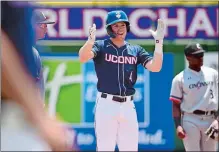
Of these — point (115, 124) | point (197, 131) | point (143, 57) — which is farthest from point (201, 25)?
point (115, 124)

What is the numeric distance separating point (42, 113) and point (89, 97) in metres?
5.65

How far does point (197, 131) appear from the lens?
6859 millimetres

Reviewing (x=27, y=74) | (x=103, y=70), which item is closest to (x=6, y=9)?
(x=27, y=74)

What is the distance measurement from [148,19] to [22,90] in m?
5.53

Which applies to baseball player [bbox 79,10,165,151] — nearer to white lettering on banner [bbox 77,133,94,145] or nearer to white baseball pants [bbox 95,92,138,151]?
white baseball pants [bbox 95,92,138,151]

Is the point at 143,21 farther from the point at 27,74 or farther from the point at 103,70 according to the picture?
the point at 27,74

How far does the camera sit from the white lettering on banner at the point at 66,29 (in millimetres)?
8469

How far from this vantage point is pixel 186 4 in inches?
334

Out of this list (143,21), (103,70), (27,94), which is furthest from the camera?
(143,21)

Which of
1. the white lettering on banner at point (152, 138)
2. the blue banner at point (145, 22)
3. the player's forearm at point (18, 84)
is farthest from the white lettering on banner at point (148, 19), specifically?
the player's forearm at point (18, 84)

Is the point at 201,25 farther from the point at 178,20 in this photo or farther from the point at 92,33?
the point at 92,33

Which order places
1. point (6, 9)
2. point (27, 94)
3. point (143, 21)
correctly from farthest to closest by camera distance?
point (143, 21) → point (6, 9) → point (27, 94)

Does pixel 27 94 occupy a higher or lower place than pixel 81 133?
higher

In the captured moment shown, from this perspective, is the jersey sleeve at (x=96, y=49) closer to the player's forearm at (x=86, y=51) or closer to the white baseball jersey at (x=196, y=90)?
the player's forearm at (x=86, y=51)
